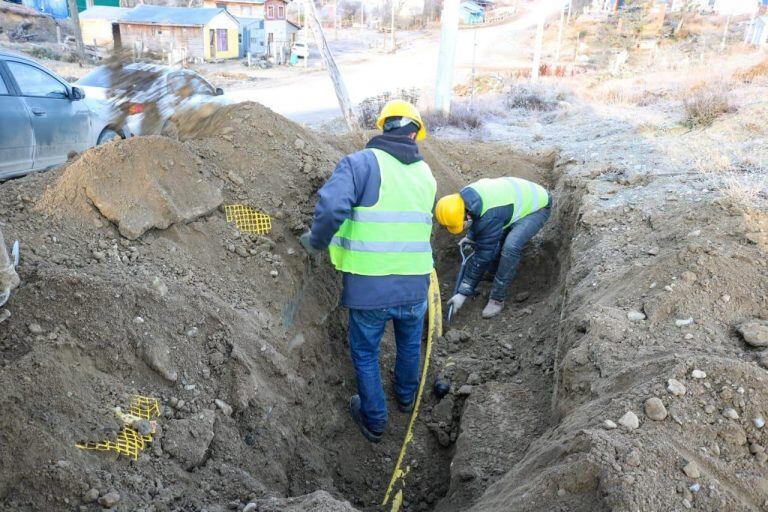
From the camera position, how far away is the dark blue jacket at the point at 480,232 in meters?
5.16

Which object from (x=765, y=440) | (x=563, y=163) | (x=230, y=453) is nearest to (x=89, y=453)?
(x=230, y=453)

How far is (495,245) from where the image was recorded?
5.52 m

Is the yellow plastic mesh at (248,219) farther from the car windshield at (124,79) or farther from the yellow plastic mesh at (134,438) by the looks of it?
the car windshield at (124,79)

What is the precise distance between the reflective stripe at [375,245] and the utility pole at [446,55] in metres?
7.99

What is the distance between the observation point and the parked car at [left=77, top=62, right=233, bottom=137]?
663 cm

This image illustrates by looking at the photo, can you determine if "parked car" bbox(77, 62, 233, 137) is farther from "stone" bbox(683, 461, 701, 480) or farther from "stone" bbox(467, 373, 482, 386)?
"stone" bbox(683, 461, 701, 480)

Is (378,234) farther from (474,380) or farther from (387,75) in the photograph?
(387,75)

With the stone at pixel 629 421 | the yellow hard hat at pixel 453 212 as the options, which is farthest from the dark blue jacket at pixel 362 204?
the stone at pixel 629 421

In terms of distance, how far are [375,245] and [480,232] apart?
1.95 metres

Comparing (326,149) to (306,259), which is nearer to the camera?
(306,259)

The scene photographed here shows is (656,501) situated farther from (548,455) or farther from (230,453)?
(230,453)

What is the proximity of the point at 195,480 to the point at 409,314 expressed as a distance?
1.85 meters

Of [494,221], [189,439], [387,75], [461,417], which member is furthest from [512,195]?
[387,75]

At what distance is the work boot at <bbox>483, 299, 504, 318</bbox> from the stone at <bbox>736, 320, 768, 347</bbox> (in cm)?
262
